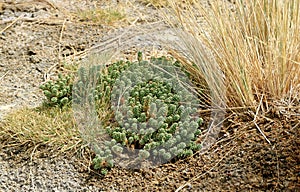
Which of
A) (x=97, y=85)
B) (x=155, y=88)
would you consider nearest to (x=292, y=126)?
(x=155, y=88)

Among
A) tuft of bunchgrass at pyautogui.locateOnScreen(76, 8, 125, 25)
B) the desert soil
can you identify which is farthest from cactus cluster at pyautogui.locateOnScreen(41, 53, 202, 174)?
tuft of bunchgrass at pyautogui.locateOnScreen(76, 8, 125, 25)

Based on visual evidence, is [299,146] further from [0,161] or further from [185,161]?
[0,161]

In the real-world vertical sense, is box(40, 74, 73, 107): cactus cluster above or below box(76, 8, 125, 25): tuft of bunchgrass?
below

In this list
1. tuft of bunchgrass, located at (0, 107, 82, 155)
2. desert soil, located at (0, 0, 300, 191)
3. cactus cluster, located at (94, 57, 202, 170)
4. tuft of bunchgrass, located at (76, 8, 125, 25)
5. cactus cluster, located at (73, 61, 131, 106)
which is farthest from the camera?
tuft of bunchgrass, located at (76, 8, 125, 25)

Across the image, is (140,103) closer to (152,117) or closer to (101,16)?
(152,117)

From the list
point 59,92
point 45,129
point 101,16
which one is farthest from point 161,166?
point 101,16

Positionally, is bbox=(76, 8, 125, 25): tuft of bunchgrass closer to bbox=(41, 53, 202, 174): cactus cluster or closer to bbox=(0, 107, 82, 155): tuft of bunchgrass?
bbox=(41, 53, 202, 174): cactus cluster
